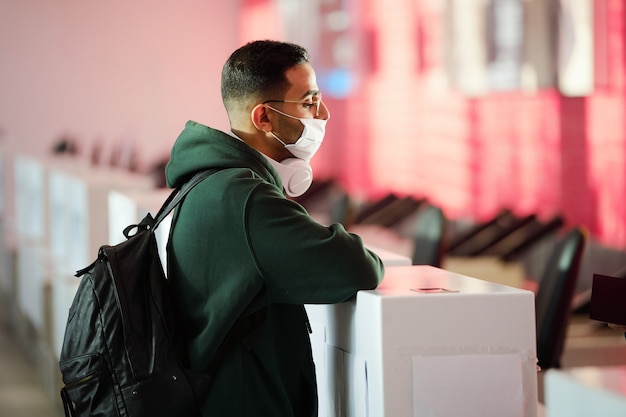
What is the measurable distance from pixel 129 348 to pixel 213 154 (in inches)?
14.4

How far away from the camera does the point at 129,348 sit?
176 cm

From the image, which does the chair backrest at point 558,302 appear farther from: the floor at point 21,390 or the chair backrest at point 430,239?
the floor at point 21,390

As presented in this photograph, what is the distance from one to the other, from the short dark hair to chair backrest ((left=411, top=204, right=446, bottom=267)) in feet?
8.53

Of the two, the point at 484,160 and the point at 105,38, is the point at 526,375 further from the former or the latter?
the point at 105,38

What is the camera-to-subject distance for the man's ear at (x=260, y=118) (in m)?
1.90

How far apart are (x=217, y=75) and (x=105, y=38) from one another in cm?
151

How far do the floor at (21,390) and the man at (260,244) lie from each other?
3.09m

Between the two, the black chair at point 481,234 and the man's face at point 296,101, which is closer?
the man's face at point 296,101

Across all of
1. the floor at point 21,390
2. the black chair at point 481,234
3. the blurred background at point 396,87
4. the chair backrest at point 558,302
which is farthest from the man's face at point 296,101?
the black chair at point 481,234

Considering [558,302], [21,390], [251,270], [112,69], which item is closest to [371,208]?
[21,390]

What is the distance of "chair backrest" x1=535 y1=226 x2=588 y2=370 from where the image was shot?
343 centimetres

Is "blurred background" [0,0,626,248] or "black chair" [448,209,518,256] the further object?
"black chair" [448,209,518,256]

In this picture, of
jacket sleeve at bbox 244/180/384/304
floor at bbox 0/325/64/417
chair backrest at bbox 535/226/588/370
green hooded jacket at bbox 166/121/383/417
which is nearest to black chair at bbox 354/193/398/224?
floor at bbox 0/325/64/417

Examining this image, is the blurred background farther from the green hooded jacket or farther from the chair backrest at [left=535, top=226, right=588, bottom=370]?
the green hooded jacket
